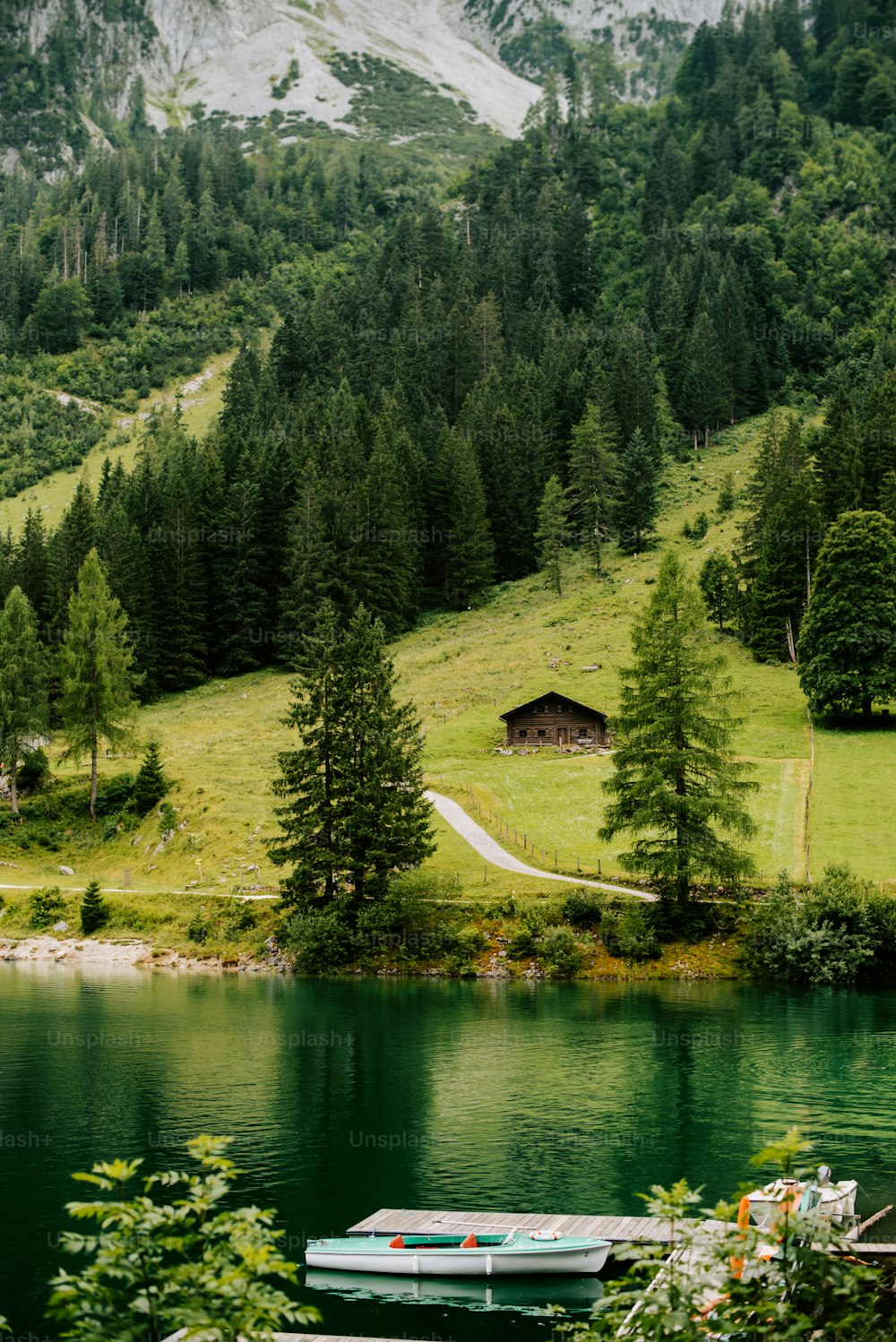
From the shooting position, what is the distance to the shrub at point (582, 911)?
65.7m

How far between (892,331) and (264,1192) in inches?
6664

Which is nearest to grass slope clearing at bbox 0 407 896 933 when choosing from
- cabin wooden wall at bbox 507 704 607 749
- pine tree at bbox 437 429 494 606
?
cabin wooden wall at bbox 507 704 607 749

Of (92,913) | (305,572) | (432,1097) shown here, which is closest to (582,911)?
(432,1097)

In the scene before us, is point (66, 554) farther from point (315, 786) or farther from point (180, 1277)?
point (180, 1277)

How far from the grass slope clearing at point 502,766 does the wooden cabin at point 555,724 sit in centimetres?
194

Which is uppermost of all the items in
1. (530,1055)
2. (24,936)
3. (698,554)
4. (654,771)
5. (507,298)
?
(507,298)

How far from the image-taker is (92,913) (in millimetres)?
72312

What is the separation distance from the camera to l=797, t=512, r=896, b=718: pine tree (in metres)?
89.7

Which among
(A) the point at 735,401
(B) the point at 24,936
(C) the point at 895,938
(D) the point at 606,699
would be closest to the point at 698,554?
(D) the point at 606,699

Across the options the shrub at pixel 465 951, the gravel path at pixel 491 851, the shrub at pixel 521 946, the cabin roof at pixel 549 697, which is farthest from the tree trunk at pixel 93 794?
the shrub at pixel 521 946

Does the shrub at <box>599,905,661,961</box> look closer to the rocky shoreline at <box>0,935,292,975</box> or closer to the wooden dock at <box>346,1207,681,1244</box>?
the rocky shoreline at <box>0,935,292,975</box>

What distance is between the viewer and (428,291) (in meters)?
193

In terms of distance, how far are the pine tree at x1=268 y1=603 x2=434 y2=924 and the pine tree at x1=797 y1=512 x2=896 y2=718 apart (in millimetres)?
35977

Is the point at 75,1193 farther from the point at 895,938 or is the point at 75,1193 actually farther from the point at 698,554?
the point at 698,554
